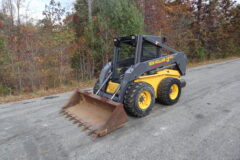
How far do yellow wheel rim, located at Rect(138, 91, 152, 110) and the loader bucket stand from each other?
649mm

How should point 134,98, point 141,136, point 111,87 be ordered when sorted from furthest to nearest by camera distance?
point 111,87
point 134,98
point 141,136

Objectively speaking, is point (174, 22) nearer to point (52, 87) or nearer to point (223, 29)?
point (223, 29)

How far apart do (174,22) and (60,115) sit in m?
12.0

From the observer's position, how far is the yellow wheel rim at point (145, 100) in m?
3.32

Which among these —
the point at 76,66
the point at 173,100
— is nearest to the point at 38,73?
the point at 76,66

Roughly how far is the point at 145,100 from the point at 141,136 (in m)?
0.97

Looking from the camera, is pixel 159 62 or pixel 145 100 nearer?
pixel 145 100

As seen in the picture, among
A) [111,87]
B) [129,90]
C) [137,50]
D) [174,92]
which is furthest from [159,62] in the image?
[111,87]

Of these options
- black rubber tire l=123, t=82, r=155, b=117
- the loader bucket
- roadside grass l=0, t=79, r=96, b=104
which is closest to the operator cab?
black rubber tire l=123, t=82, r=155, b=117

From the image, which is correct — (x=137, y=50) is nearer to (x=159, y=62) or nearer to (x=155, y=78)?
(x=159, y=62)

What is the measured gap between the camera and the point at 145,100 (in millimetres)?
3428

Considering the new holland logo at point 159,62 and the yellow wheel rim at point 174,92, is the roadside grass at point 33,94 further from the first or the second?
the yellow wheel rim at point 174,92

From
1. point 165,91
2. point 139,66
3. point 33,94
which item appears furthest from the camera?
point 33,94

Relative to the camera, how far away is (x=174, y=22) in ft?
40.3
